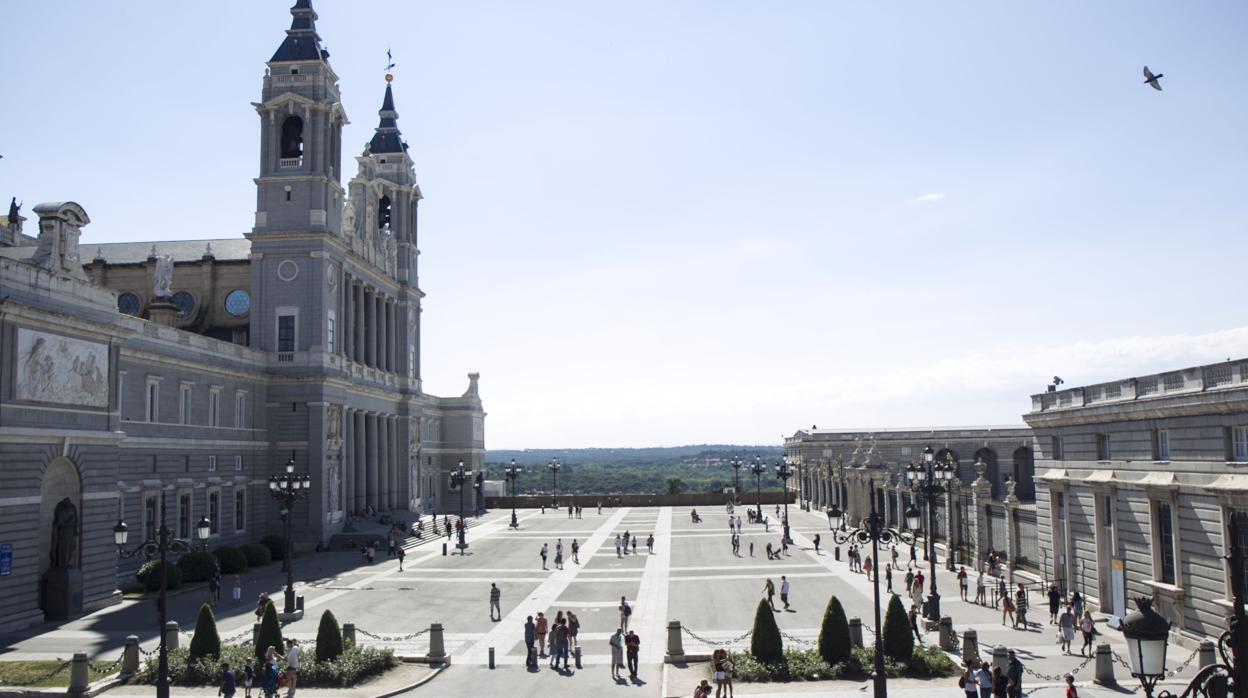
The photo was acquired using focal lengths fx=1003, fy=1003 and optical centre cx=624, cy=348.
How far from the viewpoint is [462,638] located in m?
33.0

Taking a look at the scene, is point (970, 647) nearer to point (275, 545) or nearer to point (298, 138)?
point (275, 545)

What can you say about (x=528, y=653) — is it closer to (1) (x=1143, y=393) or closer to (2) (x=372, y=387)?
(1) (x=1143, y=393)

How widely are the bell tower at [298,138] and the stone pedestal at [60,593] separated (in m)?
32.2

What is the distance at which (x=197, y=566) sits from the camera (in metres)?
47.4

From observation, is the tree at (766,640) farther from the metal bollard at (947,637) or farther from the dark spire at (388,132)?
the dark spire at (388,132)

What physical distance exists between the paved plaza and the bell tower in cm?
2232

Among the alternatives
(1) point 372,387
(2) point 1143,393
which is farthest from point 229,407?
(2) point 1143,393

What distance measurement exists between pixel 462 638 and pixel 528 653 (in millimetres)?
5137

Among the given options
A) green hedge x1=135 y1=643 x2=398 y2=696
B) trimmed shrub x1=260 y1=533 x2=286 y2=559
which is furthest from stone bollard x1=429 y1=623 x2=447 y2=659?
trimmed shrub x1=260 y1=533 x2=286 y2=559

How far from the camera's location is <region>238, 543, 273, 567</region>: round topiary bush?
176 feet

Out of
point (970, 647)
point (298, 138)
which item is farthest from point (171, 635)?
point (298, 138)

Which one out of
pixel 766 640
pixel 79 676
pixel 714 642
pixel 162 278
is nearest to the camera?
pixel 79 676

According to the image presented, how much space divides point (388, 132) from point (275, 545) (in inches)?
1878

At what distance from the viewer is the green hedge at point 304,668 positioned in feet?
86.3
